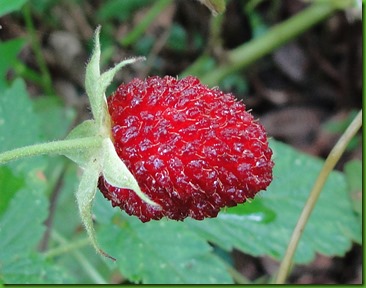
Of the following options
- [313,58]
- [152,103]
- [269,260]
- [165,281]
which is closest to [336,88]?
[313,58]

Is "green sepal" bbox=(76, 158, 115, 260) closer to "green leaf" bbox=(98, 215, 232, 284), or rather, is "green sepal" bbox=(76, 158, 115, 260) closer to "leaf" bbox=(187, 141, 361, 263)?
"green leaf" bbox=(98, 215, 232, 284)

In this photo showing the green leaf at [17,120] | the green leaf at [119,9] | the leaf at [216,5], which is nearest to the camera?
the leaf at [216,5]

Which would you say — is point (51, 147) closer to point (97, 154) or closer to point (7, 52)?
point (97, 154)

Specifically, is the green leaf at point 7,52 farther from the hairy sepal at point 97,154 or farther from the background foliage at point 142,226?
the hairy sepal at point 97,154

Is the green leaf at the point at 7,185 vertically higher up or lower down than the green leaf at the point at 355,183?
higher up

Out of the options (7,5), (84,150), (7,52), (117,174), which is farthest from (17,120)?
(117,174)

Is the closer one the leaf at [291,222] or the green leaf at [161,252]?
the green leaf at [161,252]

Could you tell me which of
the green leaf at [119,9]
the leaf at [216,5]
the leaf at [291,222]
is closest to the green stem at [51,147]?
the leaf at [216,5]
